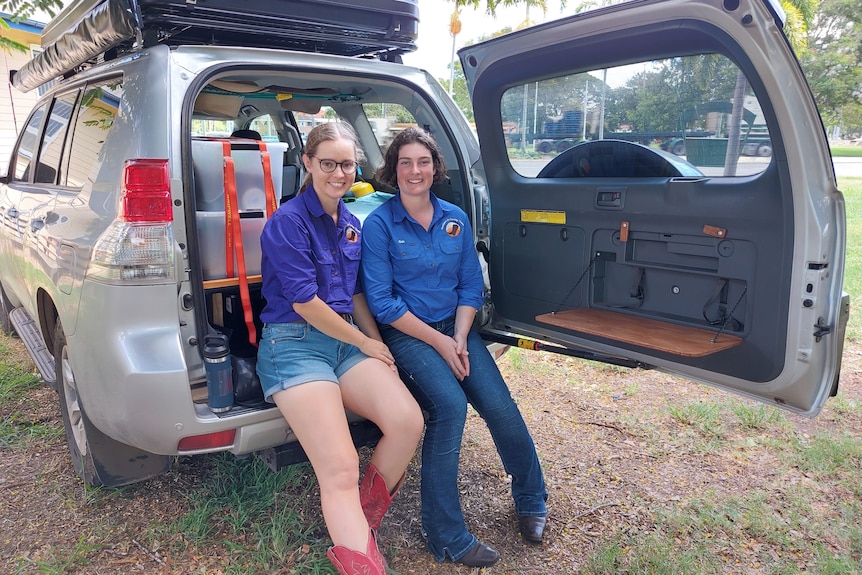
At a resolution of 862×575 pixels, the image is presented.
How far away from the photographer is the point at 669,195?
253cm

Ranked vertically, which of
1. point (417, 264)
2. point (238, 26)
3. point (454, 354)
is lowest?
point (454, 354)

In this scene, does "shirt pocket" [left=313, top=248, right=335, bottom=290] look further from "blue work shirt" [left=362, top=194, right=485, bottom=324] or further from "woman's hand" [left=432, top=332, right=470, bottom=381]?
"woman's hand" [left=432, top=332, right=470, bottom=381]

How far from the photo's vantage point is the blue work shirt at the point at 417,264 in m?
2.68

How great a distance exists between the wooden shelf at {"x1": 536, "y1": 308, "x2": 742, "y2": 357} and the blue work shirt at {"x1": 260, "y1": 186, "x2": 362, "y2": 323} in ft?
3.17

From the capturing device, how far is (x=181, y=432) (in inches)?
84.2

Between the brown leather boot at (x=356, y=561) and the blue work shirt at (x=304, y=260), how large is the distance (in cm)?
85

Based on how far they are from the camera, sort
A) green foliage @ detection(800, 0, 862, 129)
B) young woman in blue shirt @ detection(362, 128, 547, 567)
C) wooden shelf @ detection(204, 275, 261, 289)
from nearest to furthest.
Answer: wooden shelf @ detection(204, 275, 261, 289) → young woman in blue shirt @ detection(362, 128, 547, 567) → green foliage @ detection(800, 0, 862, 129)

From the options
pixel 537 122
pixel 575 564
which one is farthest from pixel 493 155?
pixel 575 564

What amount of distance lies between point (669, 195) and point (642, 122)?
0.32 meters

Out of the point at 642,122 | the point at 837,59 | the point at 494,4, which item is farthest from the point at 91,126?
the point at 837,59

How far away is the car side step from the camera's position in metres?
3.22

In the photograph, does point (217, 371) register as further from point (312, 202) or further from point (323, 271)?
point (312, 202)

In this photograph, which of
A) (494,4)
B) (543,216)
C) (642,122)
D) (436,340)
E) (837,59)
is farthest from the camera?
(837,59)

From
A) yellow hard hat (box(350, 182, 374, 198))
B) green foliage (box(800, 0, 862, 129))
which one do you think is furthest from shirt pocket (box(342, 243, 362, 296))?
green foliage (box(800, 0, 862, 129))
